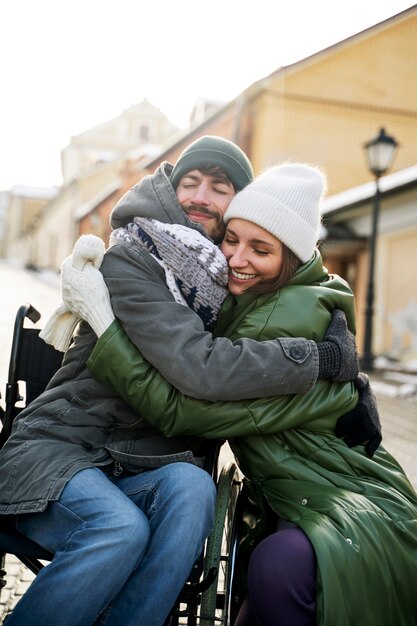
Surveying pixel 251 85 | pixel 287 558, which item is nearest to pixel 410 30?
pixel 251 85

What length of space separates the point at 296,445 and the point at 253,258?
0.65 meters

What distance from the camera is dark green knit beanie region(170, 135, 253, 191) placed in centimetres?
254

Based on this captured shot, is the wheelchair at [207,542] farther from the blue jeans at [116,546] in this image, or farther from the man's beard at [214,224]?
the man's beard at [214,224]

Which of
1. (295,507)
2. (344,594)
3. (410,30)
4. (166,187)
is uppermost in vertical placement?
(410,30)

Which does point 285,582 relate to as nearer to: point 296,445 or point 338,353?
point 296,445

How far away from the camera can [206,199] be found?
2516 mm

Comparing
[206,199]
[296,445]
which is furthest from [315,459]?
[206,199]

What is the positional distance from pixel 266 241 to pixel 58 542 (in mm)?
1189

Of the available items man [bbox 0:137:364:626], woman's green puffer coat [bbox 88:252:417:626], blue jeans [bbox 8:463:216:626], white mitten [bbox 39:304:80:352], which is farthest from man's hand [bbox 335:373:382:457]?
white mitten [bbox 39:304:80:352]

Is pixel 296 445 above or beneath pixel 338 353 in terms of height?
beneath

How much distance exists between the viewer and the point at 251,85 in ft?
48.0

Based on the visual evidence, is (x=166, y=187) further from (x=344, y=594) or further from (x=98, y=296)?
(x=344, y=594)

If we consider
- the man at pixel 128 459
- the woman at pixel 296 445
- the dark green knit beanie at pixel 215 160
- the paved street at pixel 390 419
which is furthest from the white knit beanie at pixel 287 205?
the paved street at pixel 390 419

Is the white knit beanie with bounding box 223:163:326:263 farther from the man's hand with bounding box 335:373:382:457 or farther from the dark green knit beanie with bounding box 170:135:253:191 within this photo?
the man's hand with bounding box 335:373:382:457
